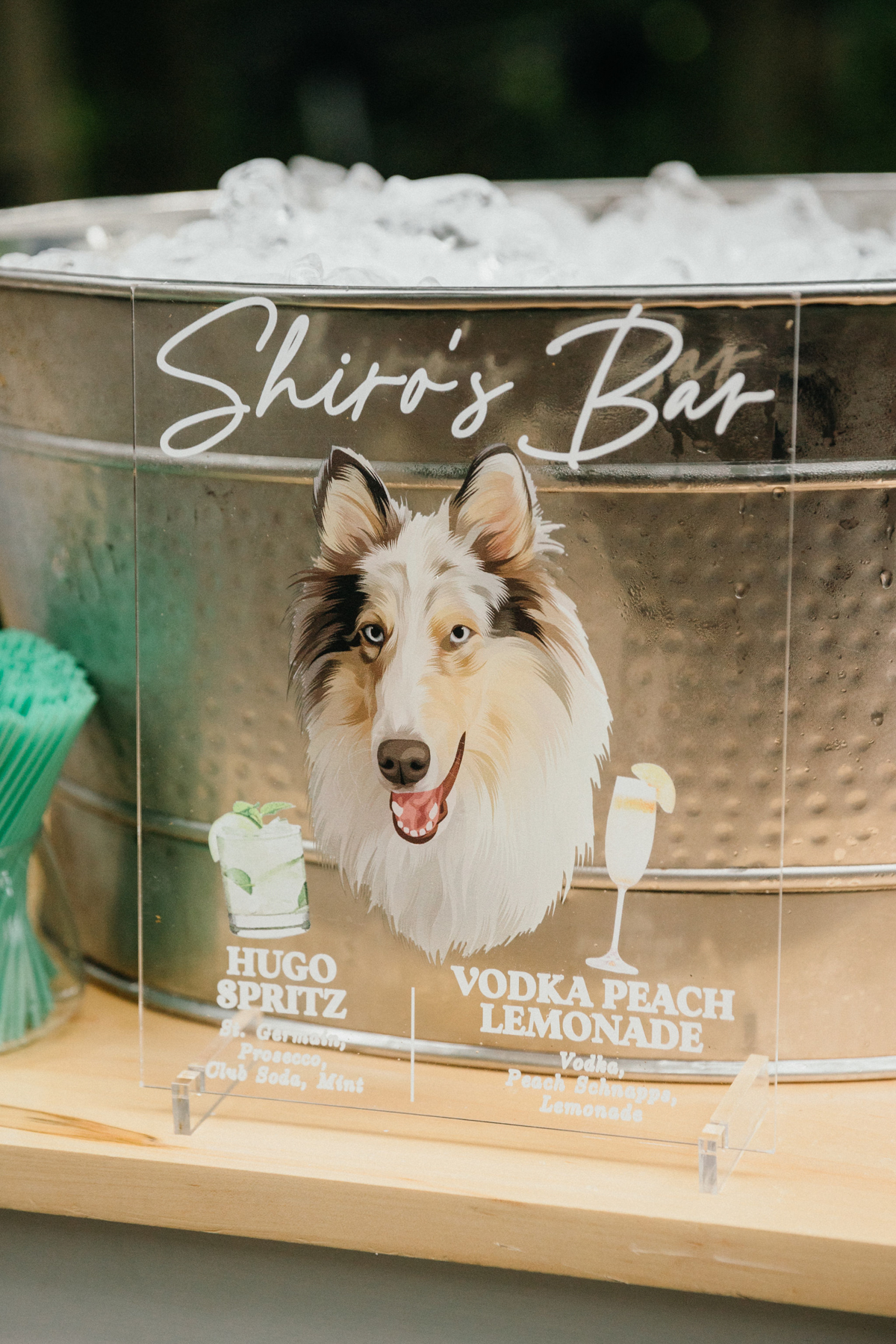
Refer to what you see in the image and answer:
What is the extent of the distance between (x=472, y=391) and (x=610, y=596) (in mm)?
121

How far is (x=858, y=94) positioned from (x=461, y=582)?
1968 millimetres

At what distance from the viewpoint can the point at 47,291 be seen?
729 millimetres

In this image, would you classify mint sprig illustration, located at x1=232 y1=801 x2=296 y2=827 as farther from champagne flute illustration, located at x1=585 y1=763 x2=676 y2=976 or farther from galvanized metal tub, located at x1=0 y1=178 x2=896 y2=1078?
champagne flute illustration, located at x1=585 y1=763 x2=676 y2=976

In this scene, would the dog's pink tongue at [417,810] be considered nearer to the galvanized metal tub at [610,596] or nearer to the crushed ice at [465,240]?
the galvanized metal tub at [610,596]

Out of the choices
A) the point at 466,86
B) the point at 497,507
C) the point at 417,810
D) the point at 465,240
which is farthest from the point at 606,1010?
the point at 466,86

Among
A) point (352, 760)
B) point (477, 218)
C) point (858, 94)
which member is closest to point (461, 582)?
point (352, 760)

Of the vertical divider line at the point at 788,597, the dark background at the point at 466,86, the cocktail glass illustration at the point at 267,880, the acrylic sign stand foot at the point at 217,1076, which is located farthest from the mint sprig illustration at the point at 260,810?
the dark background at the point at 466,86

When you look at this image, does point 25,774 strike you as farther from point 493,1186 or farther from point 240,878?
point 493,1186

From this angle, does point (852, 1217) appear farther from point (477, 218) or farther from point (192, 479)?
point (477, 218)

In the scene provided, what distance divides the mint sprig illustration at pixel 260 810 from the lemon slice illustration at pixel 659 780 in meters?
0.19

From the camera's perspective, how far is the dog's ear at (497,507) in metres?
0.64

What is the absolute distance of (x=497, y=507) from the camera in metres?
0.64

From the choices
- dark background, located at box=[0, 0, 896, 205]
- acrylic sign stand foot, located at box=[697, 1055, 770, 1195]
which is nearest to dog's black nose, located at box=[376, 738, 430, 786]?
acrylic sign stand foot, located at box=[697, 1055, 770, 1195]

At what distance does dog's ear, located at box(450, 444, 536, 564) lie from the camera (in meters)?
0.64
